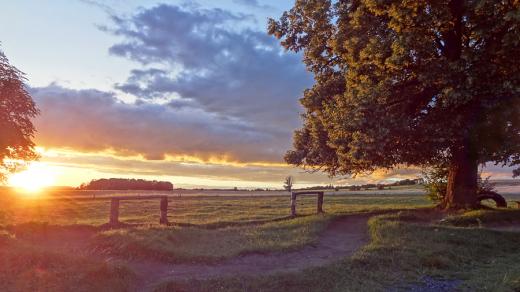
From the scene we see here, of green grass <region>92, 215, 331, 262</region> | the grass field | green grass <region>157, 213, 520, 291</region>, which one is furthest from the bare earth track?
green grass <region>157, 213, 520, 291</region>

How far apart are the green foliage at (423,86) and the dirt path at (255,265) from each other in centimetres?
567

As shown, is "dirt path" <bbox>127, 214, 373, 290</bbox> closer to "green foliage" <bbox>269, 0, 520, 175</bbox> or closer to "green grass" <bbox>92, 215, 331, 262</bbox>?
"green grass" <bbox>92, 215, 331, 262</bbox>

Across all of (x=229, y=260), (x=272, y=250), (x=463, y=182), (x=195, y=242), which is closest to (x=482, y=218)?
(x=463, y=182)

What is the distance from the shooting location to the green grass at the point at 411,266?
1157 cm

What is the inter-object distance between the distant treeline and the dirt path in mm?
57919

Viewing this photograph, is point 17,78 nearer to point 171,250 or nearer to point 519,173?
point 171,250

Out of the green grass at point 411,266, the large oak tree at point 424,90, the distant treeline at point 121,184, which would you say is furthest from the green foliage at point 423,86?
the distant treeline at point 121,184

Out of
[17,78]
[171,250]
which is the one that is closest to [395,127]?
[171,250]

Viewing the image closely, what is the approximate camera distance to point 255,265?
14016 mm

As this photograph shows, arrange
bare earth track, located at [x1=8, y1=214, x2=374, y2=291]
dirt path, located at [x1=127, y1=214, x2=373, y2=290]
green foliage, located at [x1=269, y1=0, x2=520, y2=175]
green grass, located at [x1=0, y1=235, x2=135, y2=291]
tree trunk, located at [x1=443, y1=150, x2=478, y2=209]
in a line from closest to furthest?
green grass, located at [x1=0, y1=235, x2=135, y2=291]
dirt path, located at [x1=127, y1=214, x2=373, y2=290]
bare earth track, located at [x1=8, y1=214, x2=374, y2=291]
green foliage, located at [x1=269, y1=0, x2=520, y2=175]
tree trunk, located at [x1=443, y1=150, x2=478, y2=209]

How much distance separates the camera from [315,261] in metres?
14.8

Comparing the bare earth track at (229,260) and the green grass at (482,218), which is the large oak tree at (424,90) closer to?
the green grass at (482,218)

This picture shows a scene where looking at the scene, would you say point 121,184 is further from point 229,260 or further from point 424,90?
point 229,260

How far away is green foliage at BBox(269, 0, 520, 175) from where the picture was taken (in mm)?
20219
